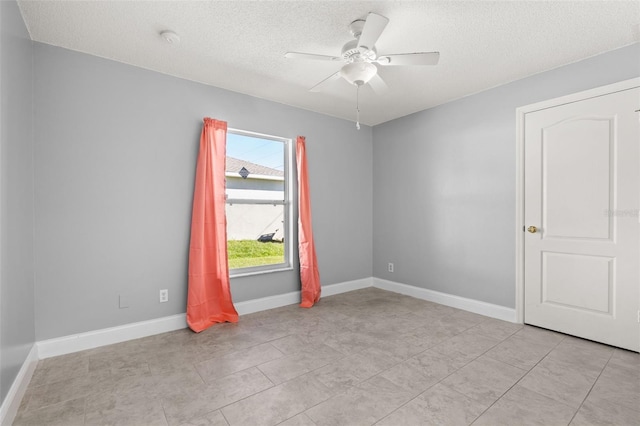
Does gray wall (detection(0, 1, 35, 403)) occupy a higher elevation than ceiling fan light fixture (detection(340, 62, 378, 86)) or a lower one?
lower

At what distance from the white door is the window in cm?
267

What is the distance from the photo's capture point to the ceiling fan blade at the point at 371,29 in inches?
71.6

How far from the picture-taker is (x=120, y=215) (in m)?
2.77

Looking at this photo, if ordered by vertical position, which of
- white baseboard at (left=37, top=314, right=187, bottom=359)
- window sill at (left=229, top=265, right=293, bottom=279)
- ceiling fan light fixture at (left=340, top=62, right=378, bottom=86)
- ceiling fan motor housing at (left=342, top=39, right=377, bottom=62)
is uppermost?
ceiling fan motor housing at (left=342, top=39, right=377, bottom=62)

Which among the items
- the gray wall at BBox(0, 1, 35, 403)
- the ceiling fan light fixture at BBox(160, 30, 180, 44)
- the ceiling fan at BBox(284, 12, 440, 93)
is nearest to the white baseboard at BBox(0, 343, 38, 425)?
the gray wall at BBox(0, 1, 35, 403)

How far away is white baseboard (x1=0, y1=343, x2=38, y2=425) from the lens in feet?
5.36

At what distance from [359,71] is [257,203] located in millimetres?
1998

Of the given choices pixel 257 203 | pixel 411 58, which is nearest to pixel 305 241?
pixel 257 203

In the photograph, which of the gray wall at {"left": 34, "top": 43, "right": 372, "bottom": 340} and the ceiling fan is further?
the gray wall at {"left": 34, "top": 43, "right": 372, "bottom": 340}

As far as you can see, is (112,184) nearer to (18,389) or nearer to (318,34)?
(18,389)

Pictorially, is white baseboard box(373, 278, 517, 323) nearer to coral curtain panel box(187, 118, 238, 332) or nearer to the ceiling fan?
coral curtain panel box(187, 118, 238, 332)

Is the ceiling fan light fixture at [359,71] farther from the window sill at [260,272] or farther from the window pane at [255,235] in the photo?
the window sill at [260,272]

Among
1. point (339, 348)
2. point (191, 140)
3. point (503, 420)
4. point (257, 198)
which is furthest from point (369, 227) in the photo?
point (503, 420)

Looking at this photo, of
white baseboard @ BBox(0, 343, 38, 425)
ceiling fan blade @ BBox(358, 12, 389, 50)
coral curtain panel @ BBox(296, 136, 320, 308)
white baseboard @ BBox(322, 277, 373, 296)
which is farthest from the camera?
white baseboard @ BBox(322, 277, 373, 296)
